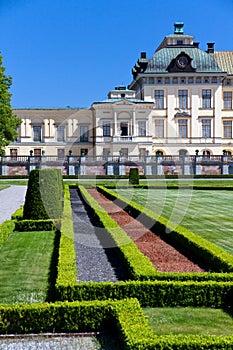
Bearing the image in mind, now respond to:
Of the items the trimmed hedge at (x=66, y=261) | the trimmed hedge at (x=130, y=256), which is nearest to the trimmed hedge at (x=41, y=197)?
the trimmed hedge at (x=66, y=261)

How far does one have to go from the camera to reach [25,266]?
9156mm

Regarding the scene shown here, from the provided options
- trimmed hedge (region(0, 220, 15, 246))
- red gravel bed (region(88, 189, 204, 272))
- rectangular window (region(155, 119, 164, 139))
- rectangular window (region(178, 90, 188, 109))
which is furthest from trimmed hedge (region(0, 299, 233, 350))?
rectangular window (region(178, 90, 188, 109))

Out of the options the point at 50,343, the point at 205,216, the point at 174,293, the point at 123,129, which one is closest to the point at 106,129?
the point at 123,129

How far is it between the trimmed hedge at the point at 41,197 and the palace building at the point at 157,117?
38991 mm

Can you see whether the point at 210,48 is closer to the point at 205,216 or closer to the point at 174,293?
the point at 205,216

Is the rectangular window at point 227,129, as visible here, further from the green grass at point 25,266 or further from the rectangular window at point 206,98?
the green grass at point 25,266

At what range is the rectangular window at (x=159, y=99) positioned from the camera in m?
55.0

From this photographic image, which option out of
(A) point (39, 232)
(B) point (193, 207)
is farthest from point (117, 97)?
(A) point (39, 232)

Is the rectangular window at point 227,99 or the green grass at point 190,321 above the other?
the rectangular window at point 227,99

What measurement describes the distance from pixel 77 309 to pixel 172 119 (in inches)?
1986

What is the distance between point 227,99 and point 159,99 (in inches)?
338

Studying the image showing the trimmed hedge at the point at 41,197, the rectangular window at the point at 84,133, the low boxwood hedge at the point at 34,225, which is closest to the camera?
the low boxwood hedge at the point at 34,225

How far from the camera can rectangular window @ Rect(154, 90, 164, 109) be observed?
5500cm

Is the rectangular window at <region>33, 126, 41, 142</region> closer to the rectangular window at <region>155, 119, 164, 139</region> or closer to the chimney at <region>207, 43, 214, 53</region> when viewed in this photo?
the rectangular window at <region>155, 119, 164, 139</region>
